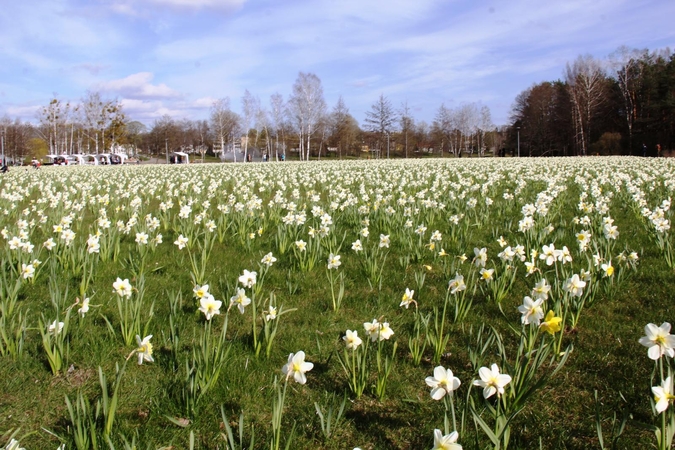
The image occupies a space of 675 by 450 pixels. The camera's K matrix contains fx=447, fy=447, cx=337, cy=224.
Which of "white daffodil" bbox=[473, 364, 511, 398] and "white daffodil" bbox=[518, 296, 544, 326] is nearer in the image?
"white daffodil" bbox=[473, 364, 511, 398]

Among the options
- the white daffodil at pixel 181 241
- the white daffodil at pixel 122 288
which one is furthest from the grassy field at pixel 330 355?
the white daffodil at pixel 181 241

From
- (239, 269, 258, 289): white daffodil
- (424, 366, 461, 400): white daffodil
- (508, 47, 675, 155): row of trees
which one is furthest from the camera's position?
(508, 47, 675, 155): row of trees

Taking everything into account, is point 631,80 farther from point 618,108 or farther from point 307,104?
point 307,104

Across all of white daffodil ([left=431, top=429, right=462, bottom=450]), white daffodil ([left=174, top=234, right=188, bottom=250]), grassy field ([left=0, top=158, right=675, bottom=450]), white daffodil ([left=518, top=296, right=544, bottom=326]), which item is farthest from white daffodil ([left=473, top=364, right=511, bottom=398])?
white daffodil ([left=174, top=234, right=188, bottom=250])

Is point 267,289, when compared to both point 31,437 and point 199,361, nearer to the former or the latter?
point 199,361

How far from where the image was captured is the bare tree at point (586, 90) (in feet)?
178

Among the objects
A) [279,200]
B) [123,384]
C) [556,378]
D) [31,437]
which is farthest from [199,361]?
[279,200]

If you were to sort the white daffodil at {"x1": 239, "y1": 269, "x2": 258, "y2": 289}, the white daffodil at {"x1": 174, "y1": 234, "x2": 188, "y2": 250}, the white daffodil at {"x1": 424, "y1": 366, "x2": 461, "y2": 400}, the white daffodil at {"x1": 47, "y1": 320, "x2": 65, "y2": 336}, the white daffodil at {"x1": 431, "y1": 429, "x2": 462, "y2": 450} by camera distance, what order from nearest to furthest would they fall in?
the white daffodil at {"x1": 431, "y1": 429, "x2": 462, "y2": 450} < the white daffodil at {"x1": 424, "y1": 366, "x2": 461, "y2": 400} < the white daffodil at {"x1": 47, "y1": 320, "x2": 65, "y2": 336} < the white daffodil at {"x1": 239, "y1": 269, "x2": 258, "y2": 289} < the white daffodil at {"x1": 174, "y1": 234, "x2": 188, "y2": 250}

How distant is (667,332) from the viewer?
1973 millimetres

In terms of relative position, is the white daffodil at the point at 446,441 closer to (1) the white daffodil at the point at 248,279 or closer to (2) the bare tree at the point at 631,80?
(1) the white daffodil at the point at 248,279

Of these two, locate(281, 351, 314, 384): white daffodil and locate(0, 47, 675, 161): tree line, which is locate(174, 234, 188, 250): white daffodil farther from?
locate(0, 47, 675, 161): tree line

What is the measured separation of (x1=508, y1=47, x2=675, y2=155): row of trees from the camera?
50.6 metres

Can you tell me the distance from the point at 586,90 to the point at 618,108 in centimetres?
739

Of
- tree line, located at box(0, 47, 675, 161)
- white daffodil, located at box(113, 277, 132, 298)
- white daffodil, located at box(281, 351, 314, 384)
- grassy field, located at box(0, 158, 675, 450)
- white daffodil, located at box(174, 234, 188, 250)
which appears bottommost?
grassy field, located at box(0, 158, 675, 450)
